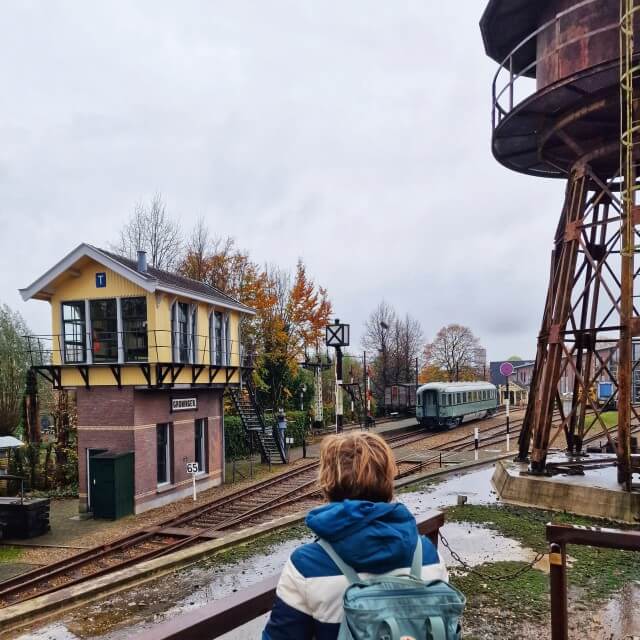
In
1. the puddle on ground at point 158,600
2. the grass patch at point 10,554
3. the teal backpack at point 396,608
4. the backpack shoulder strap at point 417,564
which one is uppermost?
the backpack shoulder strap at point 417,564

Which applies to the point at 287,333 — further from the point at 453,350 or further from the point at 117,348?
the point at 453,350

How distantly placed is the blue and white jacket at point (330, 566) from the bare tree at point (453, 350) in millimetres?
58091

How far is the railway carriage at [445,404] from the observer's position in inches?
1275

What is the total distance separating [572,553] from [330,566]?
7.57 metres

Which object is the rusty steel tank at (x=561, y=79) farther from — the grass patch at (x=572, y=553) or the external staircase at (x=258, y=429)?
the external staircase at (x=258, y=429)

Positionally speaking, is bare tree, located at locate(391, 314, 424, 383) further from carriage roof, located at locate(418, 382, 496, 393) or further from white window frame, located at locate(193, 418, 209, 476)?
white window frame, located at locate(193, 418, 209, 476)

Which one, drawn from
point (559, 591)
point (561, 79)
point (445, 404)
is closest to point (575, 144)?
point (561, 79)

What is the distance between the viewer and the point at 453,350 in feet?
202

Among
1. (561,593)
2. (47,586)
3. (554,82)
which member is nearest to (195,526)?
(47,586)

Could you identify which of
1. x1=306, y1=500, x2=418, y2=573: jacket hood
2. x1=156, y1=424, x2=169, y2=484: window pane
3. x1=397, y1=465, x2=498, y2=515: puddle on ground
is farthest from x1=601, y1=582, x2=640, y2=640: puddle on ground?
x1=156, y1=424, x2=169, y2=484: window pane

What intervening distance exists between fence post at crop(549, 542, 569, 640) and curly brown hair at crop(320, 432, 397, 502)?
7.53 ft

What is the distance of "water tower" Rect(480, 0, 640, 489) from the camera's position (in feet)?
33.8

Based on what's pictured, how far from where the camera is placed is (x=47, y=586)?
416 inches

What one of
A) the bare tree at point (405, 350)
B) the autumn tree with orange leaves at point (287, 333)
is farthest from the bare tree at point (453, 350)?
the autumn tree with orange leaves at point (287, 333)
